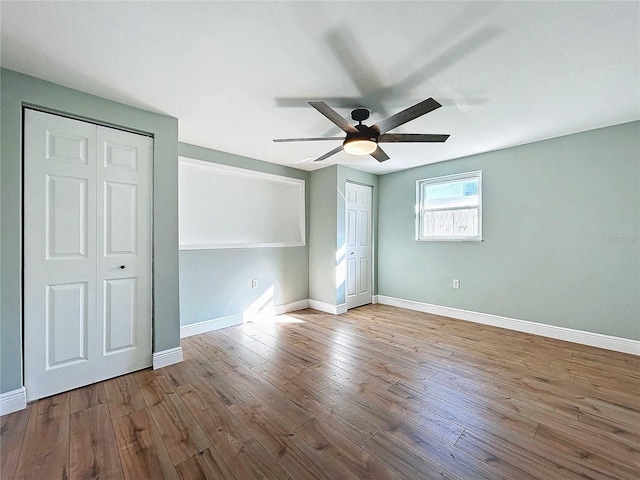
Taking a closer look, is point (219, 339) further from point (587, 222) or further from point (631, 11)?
point (587, 222)

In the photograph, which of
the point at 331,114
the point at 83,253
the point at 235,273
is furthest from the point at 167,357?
the point at 331,114

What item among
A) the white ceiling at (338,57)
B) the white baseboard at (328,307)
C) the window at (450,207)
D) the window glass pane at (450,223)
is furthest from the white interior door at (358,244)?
the white ceiling at (338,57)

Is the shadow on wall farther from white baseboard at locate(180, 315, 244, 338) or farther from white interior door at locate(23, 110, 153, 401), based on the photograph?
white interior door at locate(23, 110, 153, 401)

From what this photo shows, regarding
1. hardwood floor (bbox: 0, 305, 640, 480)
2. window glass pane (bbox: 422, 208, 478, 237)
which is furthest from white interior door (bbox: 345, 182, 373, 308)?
→ hardwood floor (bbox: 0, 305, 640, 480)

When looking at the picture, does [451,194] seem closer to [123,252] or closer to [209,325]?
[209,325]

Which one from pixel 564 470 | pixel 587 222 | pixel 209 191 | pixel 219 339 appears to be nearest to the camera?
pixel 564 470

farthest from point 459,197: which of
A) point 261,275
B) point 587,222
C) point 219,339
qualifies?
point 219,339

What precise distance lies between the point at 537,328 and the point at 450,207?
1957 millimetres

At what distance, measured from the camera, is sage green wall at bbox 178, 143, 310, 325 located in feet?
11.2

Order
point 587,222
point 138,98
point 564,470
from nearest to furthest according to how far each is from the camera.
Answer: point 564,470 < point 138,98 < point 587,222

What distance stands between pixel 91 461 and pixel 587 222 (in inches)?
190

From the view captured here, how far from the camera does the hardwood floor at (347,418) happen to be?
144 centimetres

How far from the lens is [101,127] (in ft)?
7.58

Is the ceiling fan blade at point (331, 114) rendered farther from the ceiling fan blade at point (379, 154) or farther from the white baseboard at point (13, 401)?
the white baseboard at point (13, 401)
